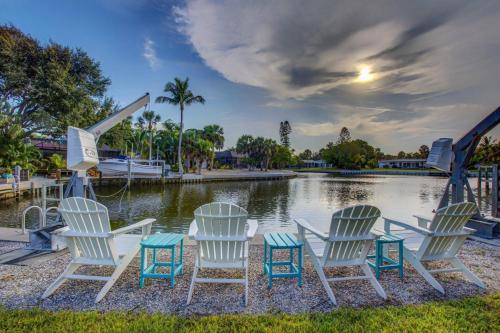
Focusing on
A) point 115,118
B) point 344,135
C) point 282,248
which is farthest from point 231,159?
point 282,248

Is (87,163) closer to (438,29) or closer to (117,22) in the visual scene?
(117,22)

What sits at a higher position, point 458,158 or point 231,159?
point 231,159

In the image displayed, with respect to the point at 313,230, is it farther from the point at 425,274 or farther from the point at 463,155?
the point at 463,155

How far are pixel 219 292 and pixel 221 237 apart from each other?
62 cm

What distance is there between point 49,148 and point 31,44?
867 inches

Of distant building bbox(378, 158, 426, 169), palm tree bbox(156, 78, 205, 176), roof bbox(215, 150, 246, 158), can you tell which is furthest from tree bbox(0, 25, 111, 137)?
distant building bbox(378, 158, 426, 169)

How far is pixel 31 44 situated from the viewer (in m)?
15.1

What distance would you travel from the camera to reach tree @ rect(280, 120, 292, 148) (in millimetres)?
78250

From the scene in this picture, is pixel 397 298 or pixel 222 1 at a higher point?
pixel 222 1

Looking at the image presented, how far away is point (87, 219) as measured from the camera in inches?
102

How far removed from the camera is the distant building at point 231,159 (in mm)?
60000

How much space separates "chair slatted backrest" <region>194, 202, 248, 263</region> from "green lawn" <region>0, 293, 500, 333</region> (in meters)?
0.64

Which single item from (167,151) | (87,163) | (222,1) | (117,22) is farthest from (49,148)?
(87,163)

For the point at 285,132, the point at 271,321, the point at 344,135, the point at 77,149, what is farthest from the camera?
the point at 344,135
